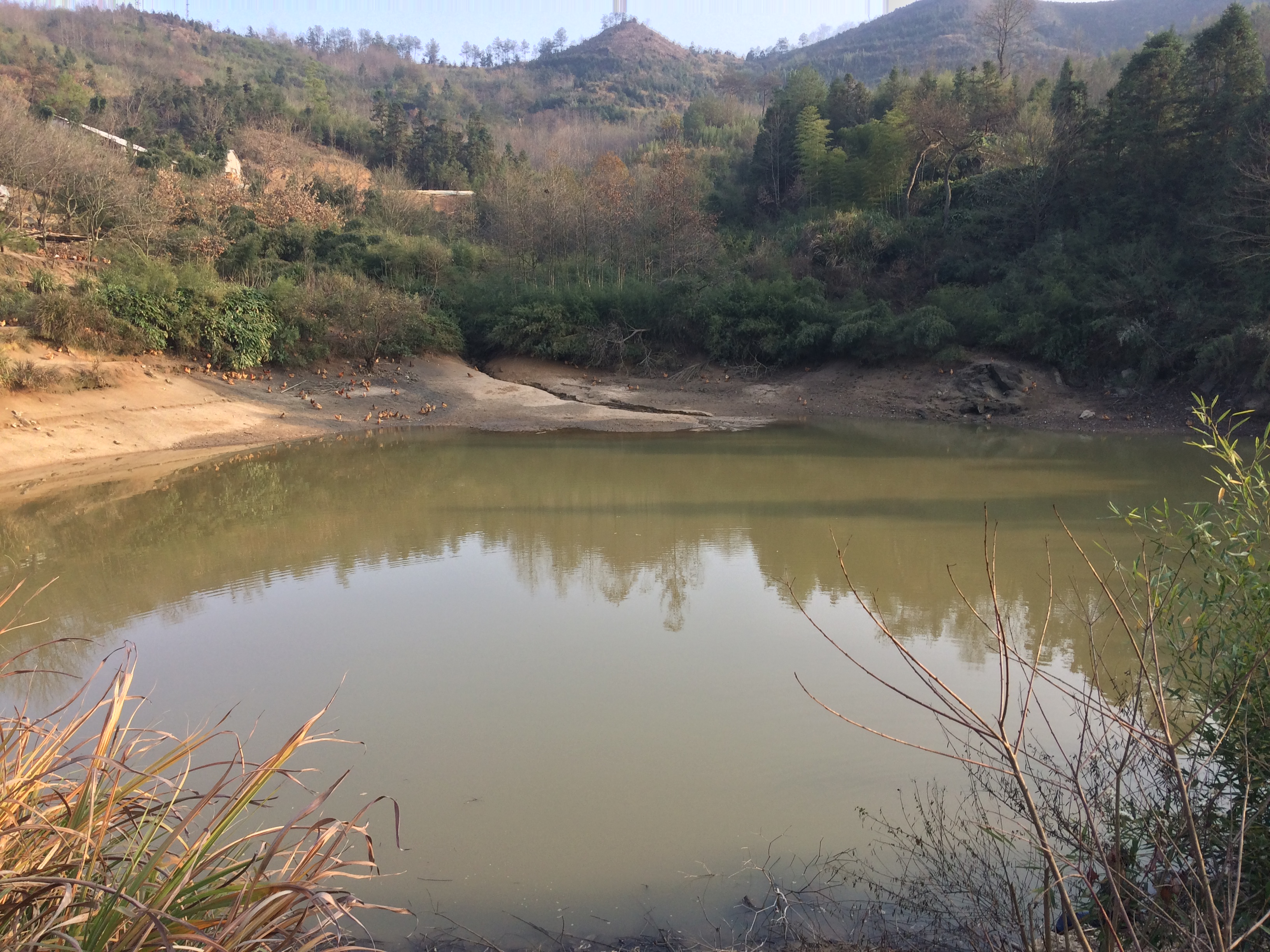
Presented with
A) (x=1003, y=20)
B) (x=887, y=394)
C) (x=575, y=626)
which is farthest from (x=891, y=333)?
(x=1003, y=20)

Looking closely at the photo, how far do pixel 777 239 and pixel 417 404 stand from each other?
10500 millimetres

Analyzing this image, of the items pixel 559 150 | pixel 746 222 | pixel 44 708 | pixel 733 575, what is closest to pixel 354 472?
pixel 733 575

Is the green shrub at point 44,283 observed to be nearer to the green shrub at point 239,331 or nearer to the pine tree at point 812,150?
the green shrub at point 239,331

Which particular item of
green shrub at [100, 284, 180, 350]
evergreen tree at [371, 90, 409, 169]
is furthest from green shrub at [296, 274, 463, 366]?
evergreen tree at [371, 90, 409, 169]

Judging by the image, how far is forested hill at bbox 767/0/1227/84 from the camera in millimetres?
59875

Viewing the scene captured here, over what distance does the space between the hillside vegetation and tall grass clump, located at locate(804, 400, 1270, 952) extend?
44.6 ft

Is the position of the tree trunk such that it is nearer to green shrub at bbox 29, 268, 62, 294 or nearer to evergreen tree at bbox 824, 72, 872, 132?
evergreen tree at bbox 824, 72, 872, 132

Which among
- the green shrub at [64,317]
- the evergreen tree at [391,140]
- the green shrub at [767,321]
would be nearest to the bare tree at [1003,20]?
the green shrub at [767,321]

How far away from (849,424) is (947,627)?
34.3ft

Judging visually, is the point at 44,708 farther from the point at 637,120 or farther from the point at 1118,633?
the point at 637,120

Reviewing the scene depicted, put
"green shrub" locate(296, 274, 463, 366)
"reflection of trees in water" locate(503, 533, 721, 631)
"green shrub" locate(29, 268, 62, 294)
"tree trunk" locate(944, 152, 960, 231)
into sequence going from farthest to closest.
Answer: "tree trunk" locate(944, 152, 960, 231) < "green shrub" locate(296, 274, 463, 366) < "green shrub" locate(29, 268, 62, 294) < "reflection of trees in water" locate(503, 533, 721, 631)

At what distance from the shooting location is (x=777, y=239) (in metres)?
22.4

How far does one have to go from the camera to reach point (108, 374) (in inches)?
560

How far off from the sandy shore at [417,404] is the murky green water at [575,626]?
6.14 ft
